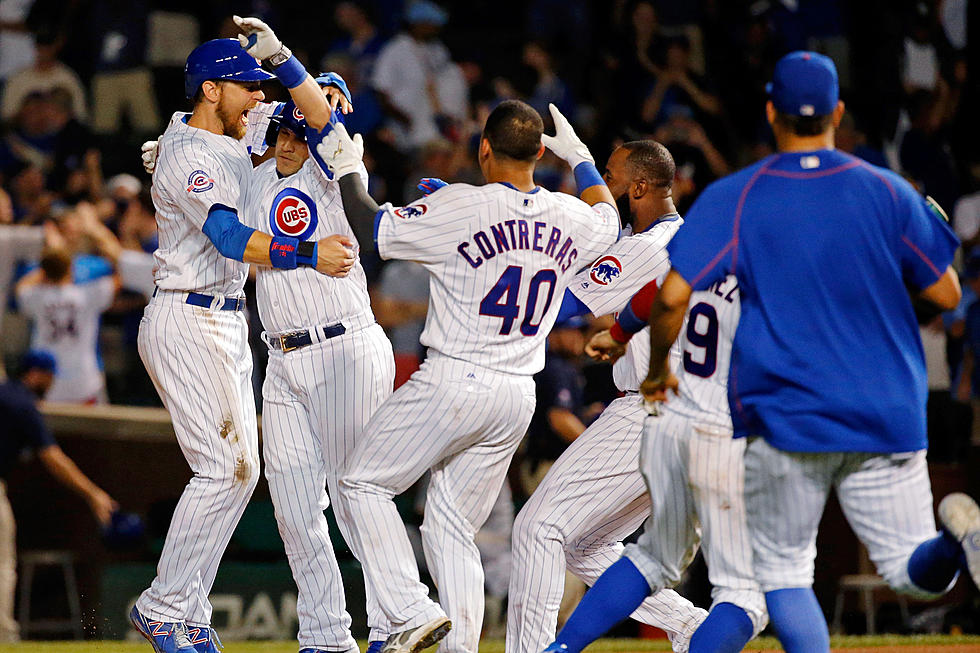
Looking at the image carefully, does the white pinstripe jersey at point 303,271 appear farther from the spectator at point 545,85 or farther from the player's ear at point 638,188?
the spectator at point 545,85

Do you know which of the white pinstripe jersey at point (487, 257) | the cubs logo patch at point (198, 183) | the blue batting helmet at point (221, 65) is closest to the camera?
the white pinstripe jersey at point (487, 257)

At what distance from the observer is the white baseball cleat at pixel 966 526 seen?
147 inches

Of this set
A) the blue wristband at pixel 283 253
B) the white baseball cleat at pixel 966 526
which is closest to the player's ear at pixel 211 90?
the blue wristband at pixel 283 253

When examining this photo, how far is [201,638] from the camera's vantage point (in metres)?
5.30

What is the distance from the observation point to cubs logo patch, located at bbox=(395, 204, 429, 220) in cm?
472

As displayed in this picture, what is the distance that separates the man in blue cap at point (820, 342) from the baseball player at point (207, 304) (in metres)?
1.70

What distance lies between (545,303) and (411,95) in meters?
7.85

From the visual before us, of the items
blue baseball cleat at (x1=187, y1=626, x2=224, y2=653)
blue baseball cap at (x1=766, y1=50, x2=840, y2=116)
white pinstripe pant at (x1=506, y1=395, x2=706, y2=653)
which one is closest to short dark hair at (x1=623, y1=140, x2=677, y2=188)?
white pinstripe pant at (x1=506, y1=395, x2=706, y2=653)

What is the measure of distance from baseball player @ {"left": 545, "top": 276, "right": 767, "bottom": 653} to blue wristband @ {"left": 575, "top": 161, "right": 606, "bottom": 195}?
0.80 meters

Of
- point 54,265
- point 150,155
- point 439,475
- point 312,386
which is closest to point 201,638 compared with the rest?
point 312,386

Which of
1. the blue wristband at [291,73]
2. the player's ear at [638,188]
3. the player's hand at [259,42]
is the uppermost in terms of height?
the player's hand at [259,42]

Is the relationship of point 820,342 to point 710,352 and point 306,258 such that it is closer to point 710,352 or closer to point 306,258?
point 710,352

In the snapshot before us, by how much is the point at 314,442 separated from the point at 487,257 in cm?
121

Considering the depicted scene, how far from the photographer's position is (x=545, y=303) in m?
4.85
